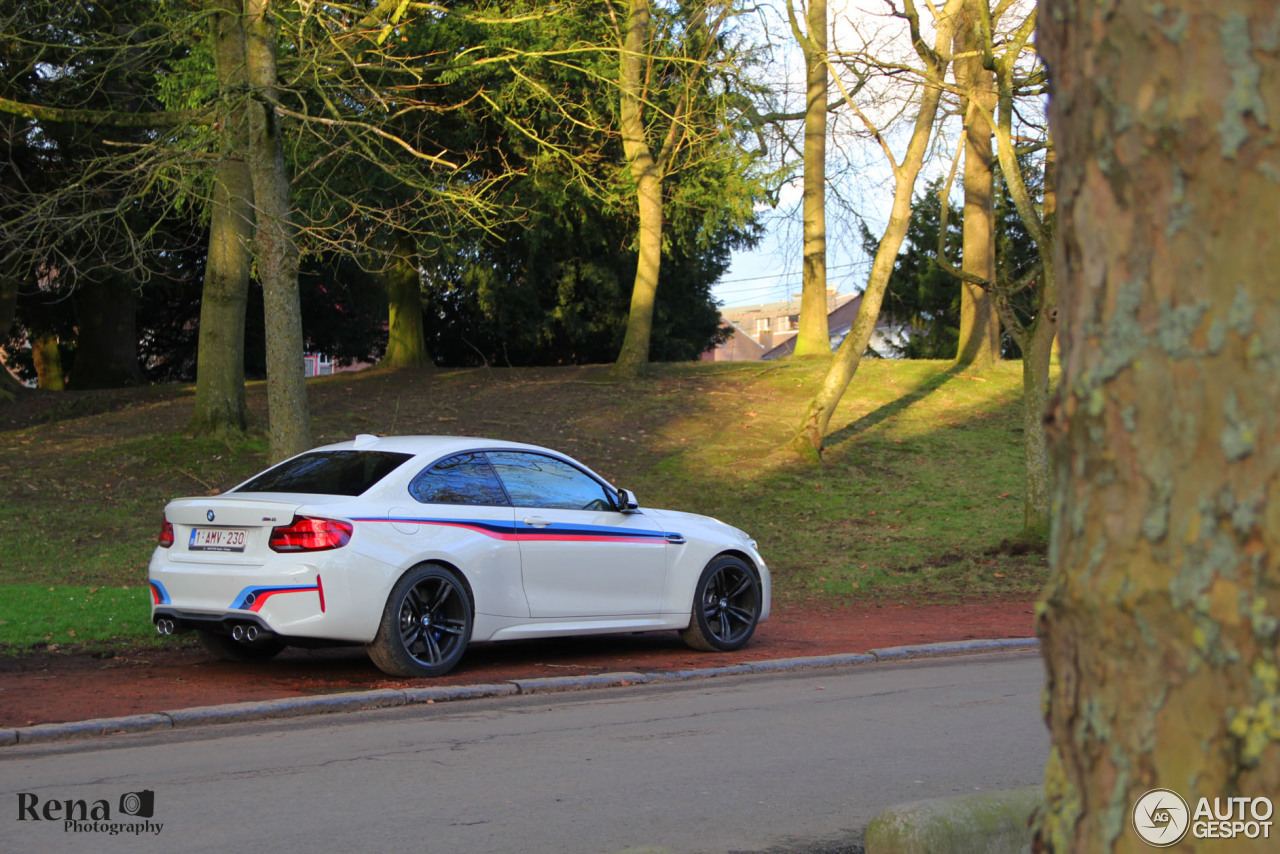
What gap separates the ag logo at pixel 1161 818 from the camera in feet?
6.98

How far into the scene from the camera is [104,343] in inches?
1257

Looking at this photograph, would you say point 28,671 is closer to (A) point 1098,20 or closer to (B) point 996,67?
(A) point 1098,20

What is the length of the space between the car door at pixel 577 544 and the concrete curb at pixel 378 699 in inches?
26.1

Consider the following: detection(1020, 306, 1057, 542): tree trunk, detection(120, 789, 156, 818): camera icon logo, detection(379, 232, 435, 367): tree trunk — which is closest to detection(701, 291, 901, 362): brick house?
detection(379, 232, 435, 367): tree trunk

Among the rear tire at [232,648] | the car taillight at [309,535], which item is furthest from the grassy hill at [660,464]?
the car taillight at [309,535]

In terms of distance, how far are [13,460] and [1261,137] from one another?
2020cm

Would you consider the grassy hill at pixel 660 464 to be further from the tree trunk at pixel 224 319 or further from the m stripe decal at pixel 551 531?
the m stripe decal at pixel 551 531

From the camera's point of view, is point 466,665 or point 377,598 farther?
point 466,665

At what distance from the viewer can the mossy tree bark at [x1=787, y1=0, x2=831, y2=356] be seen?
2495cm

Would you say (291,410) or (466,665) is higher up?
(291,410)

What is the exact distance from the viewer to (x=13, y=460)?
19250 millimetres

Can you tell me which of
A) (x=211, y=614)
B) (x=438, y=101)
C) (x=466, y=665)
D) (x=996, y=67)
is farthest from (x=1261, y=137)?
(x=438, y=101)

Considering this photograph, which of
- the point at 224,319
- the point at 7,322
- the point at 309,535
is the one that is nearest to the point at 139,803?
the point at 309,535

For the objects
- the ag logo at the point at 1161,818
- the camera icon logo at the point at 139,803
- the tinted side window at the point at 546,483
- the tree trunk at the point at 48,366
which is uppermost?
the tree trunk at the point at 48,366
